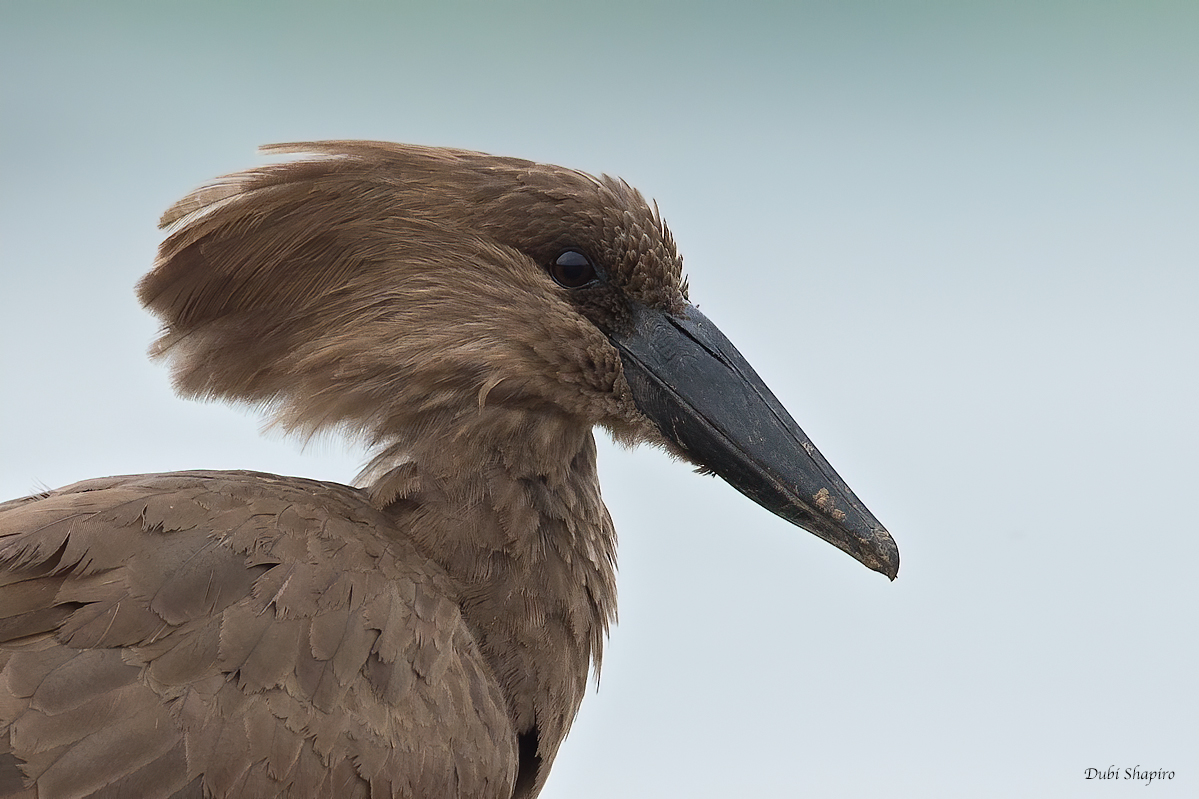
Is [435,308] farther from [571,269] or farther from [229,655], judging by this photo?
[229,655]

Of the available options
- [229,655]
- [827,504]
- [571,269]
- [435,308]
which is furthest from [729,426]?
[229,655]

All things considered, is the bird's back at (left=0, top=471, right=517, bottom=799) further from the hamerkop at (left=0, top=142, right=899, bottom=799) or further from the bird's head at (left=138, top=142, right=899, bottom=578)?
the bird's head at (left=138, top=142, right=899, bottom=578)

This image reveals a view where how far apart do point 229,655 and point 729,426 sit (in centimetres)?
61

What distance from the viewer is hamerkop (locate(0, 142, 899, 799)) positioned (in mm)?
1143

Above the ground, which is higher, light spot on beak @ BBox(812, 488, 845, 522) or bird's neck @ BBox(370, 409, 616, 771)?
light spot on beak @ BBox(812, 488, 845, 522)

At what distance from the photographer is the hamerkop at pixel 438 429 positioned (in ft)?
3.75

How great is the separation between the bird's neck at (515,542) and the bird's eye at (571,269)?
0.16 meters

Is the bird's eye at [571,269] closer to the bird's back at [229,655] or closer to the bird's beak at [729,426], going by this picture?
the bird's beak at [729,426]

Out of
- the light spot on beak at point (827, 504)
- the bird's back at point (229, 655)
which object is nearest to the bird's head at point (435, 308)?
the light spot on beak at point (827, 504)

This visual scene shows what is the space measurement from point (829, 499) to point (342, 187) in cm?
67

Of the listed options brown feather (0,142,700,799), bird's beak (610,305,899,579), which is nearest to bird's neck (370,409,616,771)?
brown feather (0,142,700,799)

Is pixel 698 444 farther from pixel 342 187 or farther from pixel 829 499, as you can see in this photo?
pixel 342 187

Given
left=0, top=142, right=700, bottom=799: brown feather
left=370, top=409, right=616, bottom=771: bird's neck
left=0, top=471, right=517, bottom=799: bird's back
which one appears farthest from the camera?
left=370, top=409, right=616, bottom=771: bird's neck

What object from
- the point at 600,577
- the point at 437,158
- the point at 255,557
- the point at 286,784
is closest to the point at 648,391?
the point at 600,577
